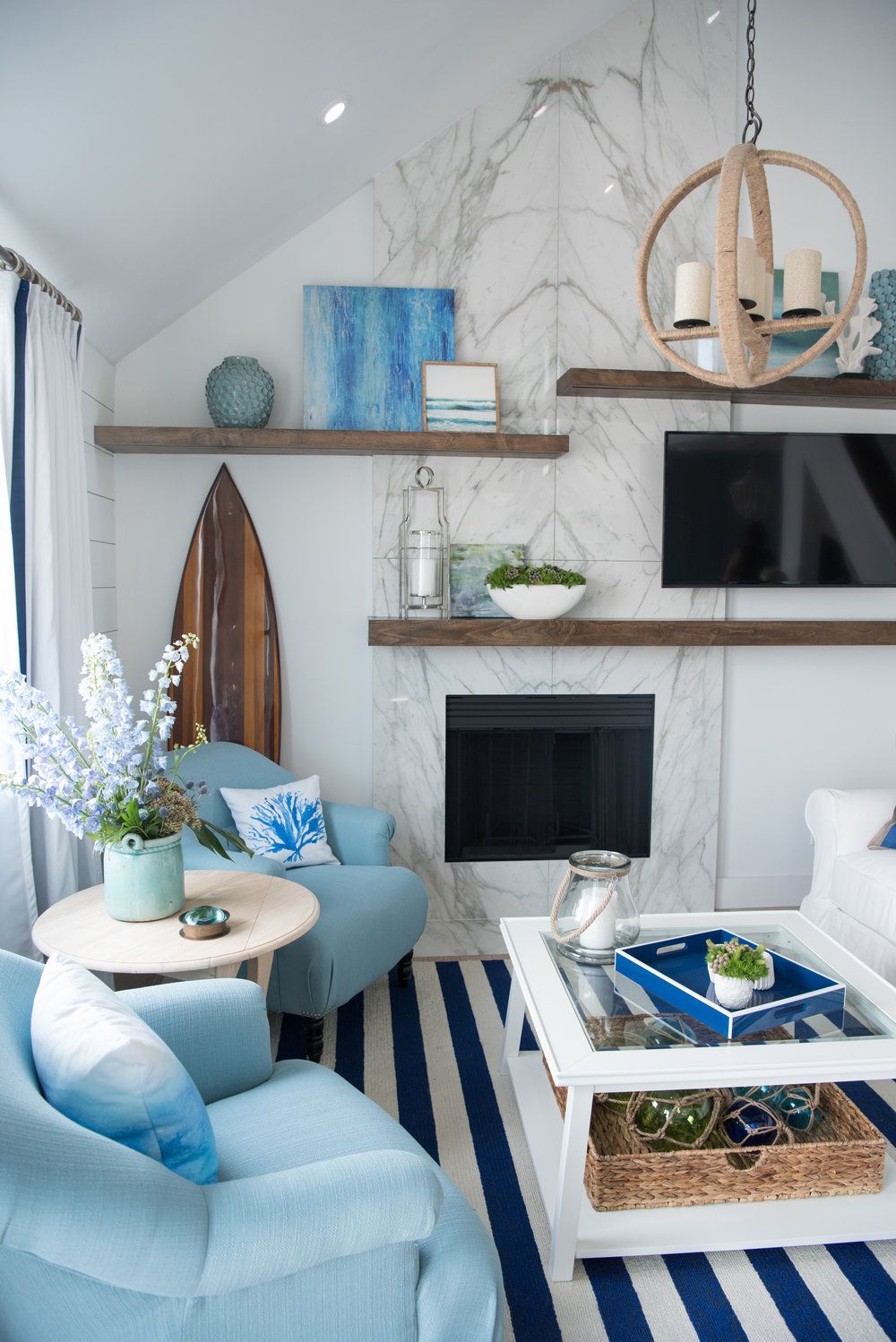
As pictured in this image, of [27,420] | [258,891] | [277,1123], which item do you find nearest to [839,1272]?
[277,1123]

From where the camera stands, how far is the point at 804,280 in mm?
1894

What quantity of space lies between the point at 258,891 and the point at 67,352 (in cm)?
156

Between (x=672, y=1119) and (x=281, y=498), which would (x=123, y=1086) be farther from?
(x=281, y=498)

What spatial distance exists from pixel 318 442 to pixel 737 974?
2187 millimetres

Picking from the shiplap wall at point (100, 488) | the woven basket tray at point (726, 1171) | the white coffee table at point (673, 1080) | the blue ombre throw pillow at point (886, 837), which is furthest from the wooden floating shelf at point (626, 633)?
the woven basket tray at point (726, 1171)

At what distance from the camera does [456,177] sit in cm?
355

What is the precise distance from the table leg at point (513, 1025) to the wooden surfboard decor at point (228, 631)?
1427mm

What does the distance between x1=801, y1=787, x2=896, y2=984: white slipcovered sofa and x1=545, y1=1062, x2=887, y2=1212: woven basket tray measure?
922 mm

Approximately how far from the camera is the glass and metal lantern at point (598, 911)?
2279mm

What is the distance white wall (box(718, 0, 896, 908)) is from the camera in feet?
12.1

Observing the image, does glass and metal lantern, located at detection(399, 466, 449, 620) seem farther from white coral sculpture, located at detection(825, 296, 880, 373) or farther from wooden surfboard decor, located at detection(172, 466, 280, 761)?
white coral sculpture, located at detection(825, 296, 880, 373)

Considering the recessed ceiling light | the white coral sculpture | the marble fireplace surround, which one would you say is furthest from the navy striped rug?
the recessed ceiling light

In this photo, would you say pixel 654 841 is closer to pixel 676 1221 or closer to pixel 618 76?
pixel 676 1221

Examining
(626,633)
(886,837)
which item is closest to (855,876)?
(886,837)
